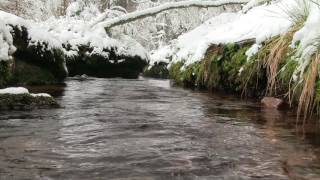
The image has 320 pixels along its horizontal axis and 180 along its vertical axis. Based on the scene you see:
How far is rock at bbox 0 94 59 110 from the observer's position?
553 centimetres

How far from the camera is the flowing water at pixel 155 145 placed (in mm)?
2660

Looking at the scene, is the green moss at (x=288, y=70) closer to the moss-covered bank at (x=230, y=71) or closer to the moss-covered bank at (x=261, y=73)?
the moss-covered bank at (x=261, y=73)

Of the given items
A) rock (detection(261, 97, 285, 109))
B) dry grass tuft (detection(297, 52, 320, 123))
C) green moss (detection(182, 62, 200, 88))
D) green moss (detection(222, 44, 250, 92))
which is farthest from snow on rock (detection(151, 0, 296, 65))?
dry grass tuft (detection(297, 52, 320, 123))

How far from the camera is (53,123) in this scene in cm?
444

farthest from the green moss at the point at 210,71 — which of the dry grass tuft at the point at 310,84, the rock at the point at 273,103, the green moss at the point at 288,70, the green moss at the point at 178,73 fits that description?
the dry grass tuft at the point at 310,84

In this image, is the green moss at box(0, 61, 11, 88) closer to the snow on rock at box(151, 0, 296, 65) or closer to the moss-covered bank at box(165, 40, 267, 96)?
the moss-covered bank at box(165, 40, 267, 96)

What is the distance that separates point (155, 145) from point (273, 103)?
9.82 ft

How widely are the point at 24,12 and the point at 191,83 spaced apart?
9.87 meters

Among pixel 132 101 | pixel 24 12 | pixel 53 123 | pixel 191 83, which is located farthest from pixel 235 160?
pixel 24 12

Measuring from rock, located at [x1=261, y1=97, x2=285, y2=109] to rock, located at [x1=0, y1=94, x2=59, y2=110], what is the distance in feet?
8.82

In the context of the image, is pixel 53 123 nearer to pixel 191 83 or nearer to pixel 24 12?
pixel 191 83

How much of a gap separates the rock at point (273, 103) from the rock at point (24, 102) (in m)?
2.69

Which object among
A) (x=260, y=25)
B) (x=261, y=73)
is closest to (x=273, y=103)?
(x=261, y=73)

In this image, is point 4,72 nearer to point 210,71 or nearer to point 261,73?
point 210,71
